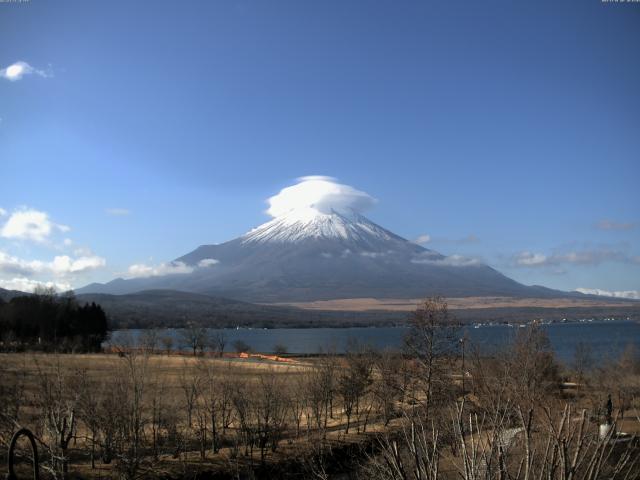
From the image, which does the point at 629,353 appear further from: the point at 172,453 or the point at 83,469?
the point at 83,469

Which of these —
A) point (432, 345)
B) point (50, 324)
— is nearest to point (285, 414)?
point (432, 345)

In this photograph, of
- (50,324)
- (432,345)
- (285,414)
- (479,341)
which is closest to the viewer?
(432,345)

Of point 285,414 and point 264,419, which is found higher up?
point 285,414

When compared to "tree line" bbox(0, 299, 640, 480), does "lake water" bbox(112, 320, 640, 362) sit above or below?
below

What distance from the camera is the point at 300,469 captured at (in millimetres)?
24469

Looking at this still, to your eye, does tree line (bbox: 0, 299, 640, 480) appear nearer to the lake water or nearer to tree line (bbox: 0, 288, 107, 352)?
the lake water

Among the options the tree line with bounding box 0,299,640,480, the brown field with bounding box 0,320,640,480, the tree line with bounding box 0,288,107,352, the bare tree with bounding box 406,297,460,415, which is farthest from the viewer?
the tree line with bounding box 0,288,107,352

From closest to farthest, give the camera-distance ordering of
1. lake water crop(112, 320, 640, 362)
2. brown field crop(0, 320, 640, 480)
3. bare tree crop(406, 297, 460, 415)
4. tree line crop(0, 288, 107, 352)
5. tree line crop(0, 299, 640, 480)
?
1. tree line crop(0, 299, 640, 480)
2. brown field crop(0, 320, 640, 480)
3. bare tree crop(406, 297, 460, 415)
4. lake water crop(112, 320, 640, 362)
5. tree line crop(0, 288, 107, 352)

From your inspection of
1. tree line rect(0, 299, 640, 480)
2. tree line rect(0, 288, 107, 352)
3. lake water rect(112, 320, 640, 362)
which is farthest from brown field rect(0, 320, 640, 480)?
tree line rect(0, 288, 107, 352)

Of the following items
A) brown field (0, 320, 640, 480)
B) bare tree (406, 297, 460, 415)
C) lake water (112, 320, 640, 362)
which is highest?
bare tree (406, 297, 460, 415)

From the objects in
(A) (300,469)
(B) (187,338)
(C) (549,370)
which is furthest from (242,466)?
(B) (187,338)

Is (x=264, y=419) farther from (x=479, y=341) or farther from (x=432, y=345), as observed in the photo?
(x=479, y=341)

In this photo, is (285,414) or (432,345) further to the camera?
(285,414)

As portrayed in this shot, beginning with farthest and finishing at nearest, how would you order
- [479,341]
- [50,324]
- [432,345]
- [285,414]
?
[50,324]
[479,341]
[285,414]
[432,345]
